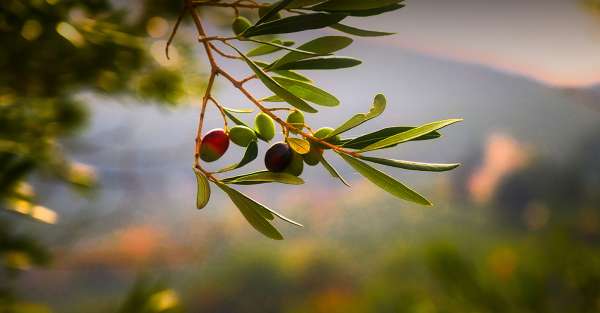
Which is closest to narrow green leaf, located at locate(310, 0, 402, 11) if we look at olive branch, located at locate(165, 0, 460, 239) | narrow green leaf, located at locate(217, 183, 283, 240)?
olive branch, located at locate(165, 0, 460, 239)

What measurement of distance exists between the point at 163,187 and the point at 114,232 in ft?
2.23

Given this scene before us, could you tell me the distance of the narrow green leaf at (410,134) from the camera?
0.23 metres

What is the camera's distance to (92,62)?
0.74m

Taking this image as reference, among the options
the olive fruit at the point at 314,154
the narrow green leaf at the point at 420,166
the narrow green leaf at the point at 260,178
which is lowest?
the narrow green leaf at the point at 420,166

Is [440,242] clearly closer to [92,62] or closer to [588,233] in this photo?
[92,62]

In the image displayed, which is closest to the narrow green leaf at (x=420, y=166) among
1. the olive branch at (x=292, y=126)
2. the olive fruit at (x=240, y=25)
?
the olive branch at (x=292, y=126)

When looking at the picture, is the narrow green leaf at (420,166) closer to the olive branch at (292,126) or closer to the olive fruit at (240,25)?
the olive branch at (292,126)

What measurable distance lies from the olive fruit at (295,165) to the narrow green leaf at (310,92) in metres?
0.04

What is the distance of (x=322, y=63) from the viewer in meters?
0.26

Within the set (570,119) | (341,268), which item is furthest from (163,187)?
(570,119)

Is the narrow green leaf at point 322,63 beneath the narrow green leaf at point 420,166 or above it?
above

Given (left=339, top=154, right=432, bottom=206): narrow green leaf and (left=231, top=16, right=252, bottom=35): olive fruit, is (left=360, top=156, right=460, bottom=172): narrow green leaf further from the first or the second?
(left=231, top=16, right=252, bottom=35): olive fruit

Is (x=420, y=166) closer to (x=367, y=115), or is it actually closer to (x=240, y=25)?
(x=367, y=115)

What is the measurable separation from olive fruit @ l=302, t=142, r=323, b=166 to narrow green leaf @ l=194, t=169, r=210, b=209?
6 cm
